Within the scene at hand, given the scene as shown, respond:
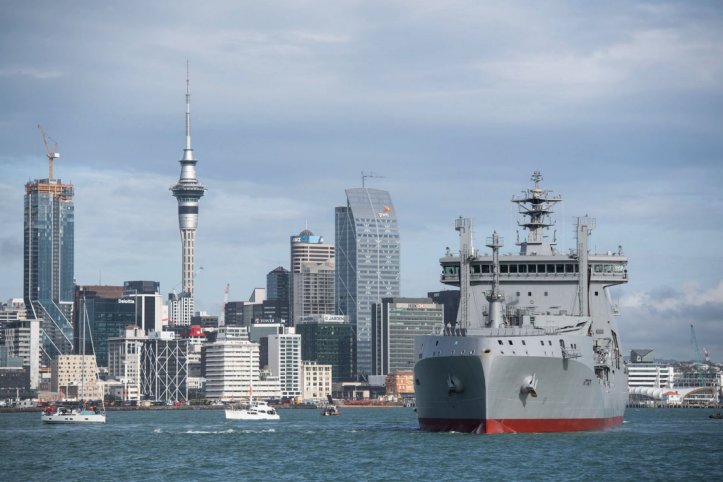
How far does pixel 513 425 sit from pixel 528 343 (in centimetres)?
554

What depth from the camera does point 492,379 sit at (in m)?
87.8

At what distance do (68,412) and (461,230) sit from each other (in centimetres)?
9193

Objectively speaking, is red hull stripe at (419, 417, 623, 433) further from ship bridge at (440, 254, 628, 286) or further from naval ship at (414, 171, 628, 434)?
ship bridge at (440, 254, 628, 286)

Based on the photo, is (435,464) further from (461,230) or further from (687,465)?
(461,230)

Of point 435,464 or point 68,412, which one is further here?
point 68,412

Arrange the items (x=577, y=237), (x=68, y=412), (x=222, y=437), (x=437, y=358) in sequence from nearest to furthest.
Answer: (x=437, y=358) < (x=577, y=237) < (x=222, y=437) < (x=68, y=412)

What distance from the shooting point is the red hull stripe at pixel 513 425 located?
89.6 metres

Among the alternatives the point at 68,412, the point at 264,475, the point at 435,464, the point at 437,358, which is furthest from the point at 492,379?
the point at 68,412

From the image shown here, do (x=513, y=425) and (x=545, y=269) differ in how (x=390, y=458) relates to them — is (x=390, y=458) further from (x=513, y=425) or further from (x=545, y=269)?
(x=545, y=269)

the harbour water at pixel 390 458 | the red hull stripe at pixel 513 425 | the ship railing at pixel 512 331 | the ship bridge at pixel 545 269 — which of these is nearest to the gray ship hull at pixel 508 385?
the red hull stripe at pixel 513 425

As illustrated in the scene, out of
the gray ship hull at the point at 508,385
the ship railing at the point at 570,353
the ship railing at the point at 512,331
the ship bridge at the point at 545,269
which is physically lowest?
the gray ship hull at the point at 508,385

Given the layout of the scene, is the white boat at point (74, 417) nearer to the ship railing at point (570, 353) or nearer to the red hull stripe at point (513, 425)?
the red hull stripe at point (513, 425)

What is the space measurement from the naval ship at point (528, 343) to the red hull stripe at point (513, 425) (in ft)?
0.21

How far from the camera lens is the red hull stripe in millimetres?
89625
